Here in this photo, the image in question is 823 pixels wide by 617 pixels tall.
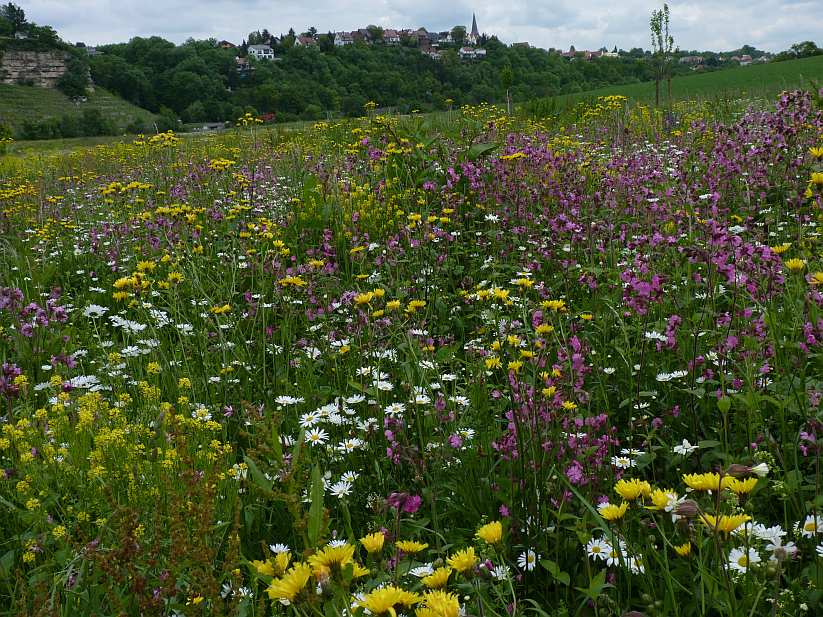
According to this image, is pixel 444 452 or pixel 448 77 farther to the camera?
pixel 448 77

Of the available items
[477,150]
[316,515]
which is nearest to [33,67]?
[477,150]

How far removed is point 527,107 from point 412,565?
13.5 meters

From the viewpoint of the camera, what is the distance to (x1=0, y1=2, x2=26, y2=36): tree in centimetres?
8023

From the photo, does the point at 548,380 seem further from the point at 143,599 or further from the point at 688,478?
the point at 143,599

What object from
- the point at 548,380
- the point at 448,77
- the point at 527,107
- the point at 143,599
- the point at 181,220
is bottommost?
the point at 143,599

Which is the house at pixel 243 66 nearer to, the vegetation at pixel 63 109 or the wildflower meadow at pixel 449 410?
the vegetation at pixel 63 109

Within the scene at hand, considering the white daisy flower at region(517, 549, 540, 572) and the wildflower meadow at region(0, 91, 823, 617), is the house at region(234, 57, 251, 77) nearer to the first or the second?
the wildflower meadow at region(0, 91, 823, 617)

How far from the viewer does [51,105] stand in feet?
213

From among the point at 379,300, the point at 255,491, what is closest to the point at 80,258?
the point at 379,300

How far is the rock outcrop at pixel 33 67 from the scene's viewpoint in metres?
72.4

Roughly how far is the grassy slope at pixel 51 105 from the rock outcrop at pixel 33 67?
2770mm

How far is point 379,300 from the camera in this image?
10.8ft

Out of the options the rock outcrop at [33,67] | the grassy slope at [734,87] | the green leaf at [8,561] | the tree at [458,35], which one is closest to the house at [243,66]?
the grassy slope at [734,87]

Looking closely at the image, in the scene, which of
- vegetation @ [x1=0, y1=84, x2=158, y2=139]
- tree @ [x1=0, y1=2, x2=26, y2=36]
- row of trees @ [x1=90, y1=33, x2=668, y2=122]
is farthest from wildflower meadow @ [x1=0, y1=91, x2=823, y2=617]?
tree @ [x1=0, y1=2, x2=26, y2=36]
